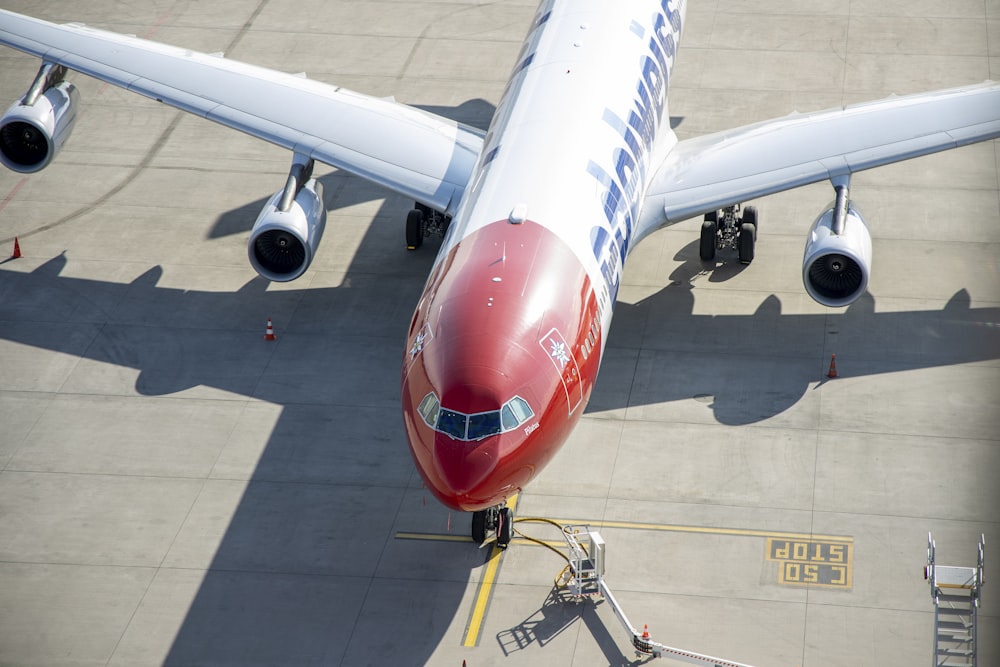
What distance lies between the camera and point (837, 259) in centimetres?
2614

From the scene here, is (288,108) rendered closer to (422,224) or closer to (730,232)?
(422,224)

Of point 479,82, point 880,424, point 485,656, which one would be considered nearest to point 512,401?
point 485,656

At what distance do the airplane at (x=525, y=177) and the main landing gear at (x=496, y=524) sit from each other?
30 millimetres

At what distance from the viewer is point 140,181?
113 ft

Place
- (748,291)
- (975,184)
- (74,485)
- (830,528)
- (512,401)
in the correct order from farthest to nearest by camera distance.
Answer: (975,184), (748,291), (74,485), (830,528), (512,401)

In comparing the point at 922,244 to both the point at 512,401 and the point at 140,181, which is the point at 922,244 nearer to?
the point at 512,401

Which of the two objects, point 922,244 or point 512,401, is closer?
point 512,401

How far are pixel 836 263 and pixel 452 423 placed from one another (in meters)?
10.4

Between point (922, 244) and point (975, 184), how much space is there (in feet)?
10.5

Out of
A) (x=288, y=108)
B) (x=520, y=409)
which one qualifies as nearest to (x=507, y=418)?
(x=520, y=409)

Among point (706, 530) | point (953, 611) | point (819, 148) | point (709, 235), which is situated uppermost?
point (819, 148)

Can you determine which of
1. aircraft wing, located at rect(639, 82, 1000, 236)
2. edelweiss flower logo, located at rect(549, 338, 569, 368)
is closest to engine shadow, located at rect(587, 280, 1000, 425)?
aircraft wing, located at rect(639, 82, 1000, 236)

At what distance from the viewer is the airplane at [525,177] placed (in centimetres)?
1989

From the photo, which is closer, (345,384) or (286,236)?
(345,384)
